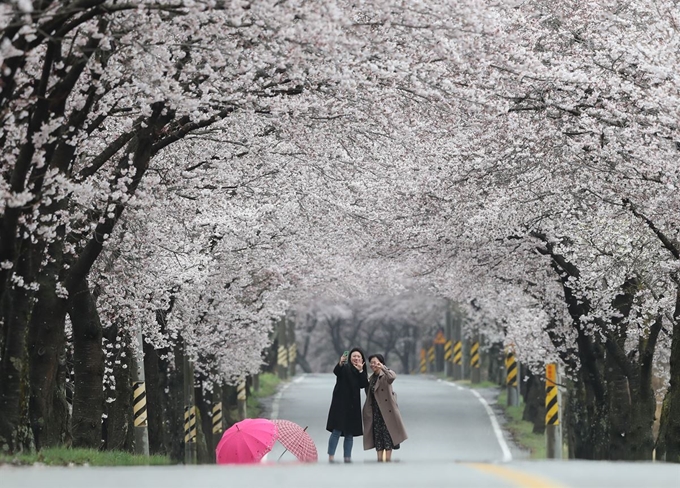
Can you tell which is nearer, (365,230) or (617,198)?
(617,198)

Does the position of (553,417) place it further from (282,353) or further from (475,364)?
(282,353)

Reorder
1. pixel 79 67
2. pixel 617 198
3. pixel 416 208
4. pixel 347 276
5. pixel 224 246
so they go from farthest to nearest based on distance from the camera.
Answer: pixel 347 276, pixel 224 246, pixel 416 208, pixel 617 198, pixel 79 67

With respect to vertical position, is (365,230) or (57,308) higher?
(365,230)

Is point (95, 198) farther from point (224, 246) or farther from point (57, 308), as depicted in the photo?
point (224, 246)

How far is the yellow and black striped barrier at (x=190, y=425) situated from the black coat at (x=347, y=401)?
38.1ft

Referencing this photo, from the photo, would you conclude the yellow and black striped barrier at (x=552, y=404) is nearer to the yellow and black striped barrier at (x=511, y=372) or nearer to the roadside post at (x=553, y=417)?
the roadside post at (x=553, y=417)

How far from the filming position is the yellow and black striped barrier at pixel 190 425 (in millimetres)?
28675

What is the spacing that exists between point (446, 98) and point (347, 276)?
22103 mm

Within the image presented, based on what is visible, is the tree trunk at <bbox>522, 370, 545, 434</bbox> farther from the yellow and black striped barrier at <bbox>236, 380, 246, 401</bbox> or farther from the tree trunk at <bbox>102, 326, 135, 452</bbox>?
the tree trunk at <bbox>102, 326, 135, 452</bbox>

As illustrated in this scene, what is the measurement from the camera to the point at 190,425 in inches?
1152

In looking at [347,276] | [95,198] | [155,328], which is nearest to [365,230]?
[155,328]

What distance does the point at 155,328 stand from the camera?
75.6 ft

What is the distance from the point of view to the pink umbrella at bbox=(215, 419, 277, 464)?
17.7 metres

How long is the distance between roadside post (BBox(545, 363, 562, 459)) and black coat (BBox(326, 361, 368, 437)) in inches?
489
